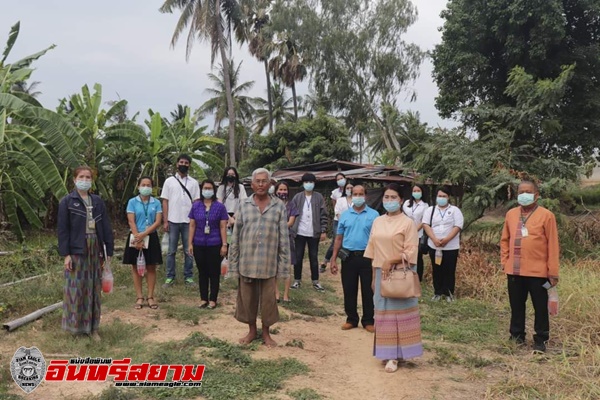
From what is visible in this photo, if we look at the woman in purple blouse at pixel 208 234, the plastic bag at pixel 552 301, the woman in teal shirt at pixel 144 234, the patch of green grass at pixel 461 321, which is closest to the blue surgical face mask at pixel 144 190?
the woman in teal shirt at pixel 144 234

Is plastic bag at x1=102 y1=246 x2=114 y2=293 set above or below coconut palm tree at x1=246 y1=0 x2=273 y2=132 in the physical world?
below

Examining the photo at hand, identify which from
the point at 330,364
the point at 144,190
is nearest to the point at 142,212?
the point at 144,190

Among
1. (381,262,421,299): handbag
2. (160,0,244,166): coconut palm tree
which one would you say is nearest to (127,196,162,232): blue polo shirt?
(381,262,421,299): handbag

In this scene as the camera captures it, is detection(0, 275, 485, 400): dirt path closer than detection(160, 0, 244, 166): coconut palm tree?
Yes

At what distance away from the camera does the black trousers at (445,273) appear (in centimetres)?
659

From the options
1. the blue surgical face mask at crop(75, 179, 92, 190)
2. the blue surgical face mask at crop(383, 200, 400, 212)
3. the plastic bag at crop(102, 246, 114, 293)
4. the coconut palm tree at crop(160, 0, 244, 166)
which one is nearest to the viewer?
the blue surgical face mask at crop(383, 200, 400, 212)

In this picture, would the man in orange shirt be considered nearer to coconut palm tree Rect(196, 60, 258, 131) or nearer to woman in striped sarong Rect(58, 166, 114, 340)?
woman in striped sarong Rect(58, 166, 114, 340)

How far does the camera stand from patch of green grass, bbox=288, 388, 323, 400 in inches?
135

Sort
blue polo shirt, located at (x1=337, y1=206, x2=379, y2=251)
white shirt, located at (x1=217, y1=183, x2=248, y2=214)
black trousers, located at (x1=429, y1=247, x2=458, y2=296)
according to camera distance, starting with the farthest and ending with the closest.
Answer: white shirt, located at (x1=217, y1=183, x2=248, y2=214) < black trousers, located at (x1=429, y1=247, x2=458, y2=296) < blue polo shirt, located at (x1=337, y1=206, x2=379, y2=251)

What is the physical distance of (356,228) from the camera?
514cm

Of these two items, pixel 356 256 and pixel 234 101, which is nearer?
pixel 356 256

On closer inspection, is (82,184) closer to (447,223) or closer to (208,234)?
(208,234)

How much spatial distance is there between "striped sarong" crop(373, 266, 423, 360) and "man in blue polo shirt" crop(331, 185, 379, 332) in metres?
1.01

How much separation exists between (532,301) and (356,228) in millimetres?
1875
